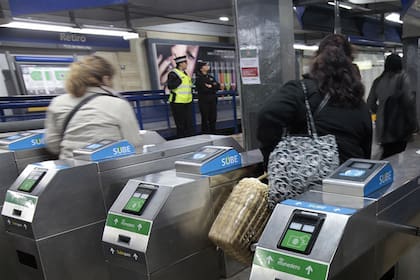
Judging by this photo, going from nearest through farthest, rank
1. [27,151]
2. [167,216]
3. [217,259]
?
[167,216], [217,259], [27,151]

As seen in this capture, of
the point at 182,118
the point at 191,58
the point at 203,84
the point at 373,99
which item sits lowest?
the point at 182,118

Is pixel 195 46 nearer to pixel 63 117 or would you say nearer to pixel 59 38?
pixel 59 38

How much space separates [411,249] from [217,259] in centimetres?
97

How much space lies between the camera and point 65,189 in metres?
1.89

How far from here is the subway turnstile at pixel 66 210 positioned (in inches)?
72.7

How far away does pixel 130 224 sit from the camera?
1.60 metres

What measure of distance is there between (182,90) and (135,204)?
14.8 ft

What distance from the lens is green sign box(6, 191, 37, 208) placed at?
183cm

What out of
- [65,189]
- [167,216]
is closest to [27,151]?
[65,189]

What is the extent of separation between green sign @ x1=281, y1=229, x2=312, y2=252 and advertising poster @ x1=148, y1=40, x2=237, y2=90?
7394 mm

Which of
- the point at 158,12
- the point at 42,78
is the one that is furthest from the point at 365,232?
the point at 158,12

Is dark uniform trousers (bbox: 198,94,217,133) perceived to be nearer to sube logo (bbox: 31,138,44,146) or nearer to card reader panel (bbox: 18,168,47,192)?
sube logo (bbox: 31,138,44,146)

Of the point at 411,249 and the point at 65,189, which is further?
the point at 65,189

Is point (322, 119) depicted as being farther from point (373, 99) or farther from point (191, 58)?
point (191, 58)
